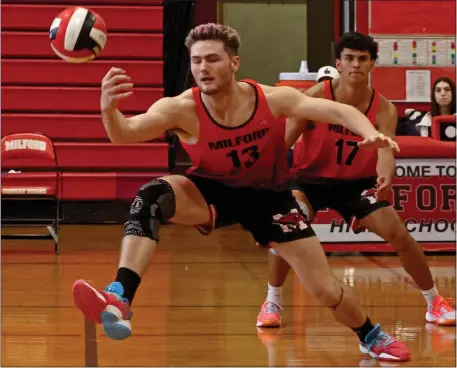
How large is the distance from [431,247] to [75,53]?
16.5ft

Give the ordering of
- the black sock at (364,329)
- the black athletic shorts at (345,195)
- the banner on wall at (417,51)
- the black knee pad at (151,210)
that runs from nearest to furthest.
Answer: the black knee pad at (151,210), the black sock at (364,329), the black athletic shorts at (345,195), the banner on wall at (417,51)

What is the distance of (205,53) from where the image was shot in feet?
14.8

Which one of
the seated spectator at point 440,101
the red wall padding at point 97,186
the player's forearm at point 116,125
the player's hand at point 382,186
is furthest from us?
the red wall padding at point 97,186

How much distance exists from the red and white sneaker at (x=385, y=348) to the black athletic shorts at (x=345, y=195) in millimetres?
951

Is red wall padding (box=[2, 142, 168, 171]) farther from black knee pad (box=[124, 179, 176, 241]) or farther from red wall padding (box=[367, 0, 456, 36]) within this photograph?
black knee pad (box=[124, 179, 176, 241])

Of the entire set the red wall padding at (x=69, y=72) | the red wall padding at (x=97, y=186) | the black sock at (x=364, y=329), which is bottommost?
the black sock at (x=364, y=329)

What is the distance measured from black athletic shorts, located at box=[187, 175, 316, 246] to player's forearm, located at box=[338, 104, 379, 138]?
53 centimetres

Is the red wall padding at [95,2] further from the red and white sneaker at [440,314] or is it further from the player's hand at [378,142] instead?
the player's hand at [378,142]

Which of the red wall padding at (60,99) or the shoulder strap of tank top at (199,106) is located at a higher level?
the red wall padding at (60,99)

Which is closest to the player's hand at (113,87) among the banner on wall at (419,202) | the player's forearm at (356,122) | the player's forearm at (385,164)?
the player's forearm at (356,122)

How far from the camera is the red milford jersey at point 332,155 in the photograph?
589cm

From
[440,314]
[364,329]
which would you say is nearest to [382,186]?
[364,329]

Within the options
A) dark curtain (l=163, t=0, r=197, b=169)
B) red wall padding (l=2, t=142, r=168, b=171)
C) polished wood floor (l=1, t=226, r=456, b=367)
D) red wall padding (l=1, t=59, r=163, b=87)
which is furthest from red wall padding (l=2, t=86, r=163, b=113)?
polished wood floor (l=1, t=226, r=456, b=367)

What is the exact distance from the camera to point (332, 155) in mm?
5906
